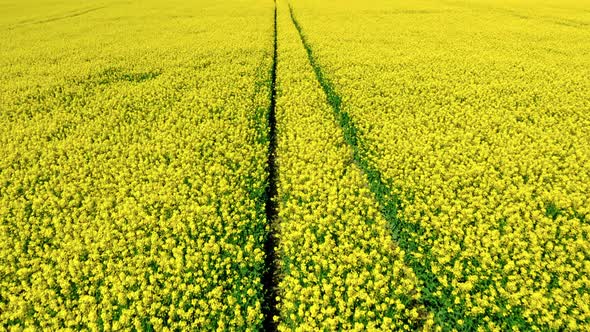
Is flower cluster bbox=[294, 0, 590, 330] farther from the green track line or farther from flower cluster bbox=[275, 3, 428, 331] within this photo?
flower cluster bbox=[275, 3, 428, 331]

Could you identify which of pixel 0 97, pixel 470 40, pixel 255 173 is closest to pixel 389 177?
pixel 255 173

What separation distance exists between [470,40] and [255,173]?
2269cm

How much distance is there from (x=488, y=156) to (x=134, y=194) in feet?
33.2

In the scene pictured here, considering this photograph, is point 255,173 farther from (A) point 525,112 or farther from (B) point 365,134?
(A) point 525,112

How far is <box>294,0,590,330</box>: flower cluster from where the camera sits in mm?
6797

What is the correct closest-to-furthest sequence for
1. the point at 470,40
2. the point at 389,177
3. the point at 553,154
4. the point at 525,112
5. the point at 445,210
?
1. the point at 445,210
2. the point at 389,177
3. the point at 553,154
4. the point at 525,112
5. the point at 470,40

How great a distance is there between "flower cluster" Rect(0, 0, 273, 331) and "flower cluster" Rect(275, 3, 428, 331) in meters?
0.69

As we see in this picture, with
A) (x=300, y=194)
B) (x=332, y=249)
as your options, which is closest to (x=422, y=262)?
(x=332, y=249)

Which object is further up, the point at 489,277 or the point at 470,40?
the point at 470,40

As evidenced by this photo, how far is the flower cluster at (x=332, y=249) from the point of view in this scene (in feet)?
21.0

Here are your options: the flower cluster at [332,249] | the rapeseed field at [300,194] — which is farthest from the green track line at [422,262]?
the flower cluster at [332,249]

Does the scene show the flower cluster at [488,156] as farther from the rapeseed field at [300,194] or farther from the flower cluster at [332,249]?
the flower cluster at [332,249]

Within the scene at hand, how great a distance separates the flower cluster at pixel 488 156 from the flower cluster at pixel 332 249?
0.80 m

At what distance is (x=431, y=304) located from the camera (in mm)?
6738
